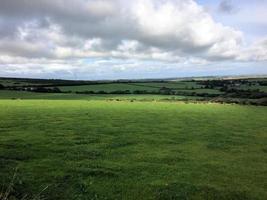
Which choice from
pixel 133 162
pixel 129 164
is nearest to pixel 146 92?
pixel 133 162

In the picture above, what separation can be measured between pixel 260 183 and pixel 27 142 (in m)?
14.0

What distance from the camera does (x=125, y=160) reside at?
1955cm

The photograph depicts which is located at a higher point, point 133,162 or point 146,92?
point 133,162

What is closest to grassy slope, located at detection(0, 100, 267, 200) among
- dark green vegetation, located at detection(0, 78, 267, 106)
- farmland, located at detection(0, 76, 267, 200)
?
farmland, located at detection(0, 76, 267, 200)

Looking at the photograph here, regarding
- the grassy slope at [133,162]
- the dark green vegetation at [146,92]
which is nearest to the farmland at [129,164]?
the grassy slope at [133,162]

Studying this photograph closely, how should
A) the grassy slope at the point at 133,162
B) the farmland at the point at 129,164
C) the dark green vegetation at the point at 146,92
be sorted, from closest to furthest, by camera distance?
the farmland at the point at 129,164, the grassy slope at the point at 133,162, the dark green vegetation at the point at 146,92

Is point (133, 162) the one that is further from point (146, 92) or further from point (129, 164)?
point (146, 92)

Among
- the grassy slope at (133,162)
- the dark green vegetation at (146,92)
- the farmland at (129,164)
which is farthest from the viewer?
the dark green vegetation at (146,92)

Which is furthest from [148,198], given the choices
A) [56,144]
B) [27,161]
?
[56,144]

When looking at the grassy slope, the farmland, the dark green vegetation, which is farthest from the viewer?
the dark green vegetation

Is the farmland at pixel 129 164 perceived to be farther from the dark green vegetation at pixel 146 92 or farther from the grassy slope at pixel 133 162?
the dark green vegetation at pixel 146 92

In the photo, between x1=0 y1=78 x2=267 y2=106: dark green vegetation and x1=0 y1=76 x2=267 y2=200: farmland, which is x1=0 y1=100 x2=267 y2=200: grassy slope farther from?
x1=0 y1=78 x2=267 y2=106: dark green vegetation

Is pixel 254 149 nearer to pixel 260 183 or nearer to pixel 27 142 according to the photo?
pixel 260 183

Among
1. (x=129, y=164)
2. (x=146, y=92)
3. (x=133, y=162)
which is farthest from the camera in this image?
(x=146, y=92)
